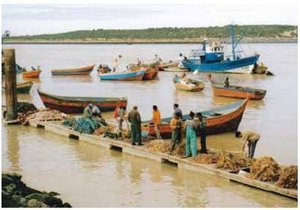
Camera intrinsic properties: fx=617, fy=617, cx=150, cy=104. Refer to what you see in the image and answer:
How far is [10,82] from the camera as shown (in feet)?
68.8

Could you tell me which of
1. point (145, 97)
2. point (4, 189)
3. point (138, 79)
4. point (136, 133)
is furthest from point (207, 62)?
point (4, 189)

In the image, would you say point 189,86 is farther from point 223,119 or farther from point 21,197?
point 21,197

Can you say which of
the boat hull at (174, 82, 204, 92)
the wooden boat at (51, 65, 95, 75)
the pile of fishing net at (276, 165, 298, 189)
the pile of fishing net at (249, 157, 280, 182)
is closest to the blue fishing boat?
the wooden boat at (51, 65, 95, 75)

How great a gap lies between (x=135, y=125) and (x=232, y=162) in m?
3.12

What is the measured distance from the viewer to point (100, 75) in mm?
43875

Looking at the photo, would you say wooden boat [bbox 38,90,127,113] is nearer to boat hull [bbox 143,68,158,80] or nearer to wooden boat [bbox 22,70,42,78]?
boat hull [bbox 143,68,158,80]

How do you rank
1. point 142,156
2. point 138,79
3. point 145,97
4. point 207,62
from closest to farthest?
point 142,156 → point 145,97 → point 138,79 → point 207,62

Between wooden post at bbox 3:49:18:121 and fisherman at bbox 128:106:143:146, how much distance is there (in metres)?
6.78

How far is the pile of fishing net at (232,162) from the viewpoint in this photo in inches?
524

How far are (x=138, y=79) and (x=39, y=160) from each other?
2650 cm

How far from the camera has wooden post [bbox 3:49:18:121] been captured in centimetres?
2077

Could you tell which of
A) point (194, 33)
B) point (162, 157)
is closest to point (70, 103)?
point (162, 157)

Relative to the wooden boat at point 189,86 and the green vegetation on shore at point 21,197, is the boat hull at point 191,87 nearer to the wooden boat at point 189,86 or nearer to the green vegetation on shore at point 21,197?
the wooden boat at point 189,86

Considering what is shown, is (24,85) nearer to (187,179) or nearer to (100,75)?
(100,75)
